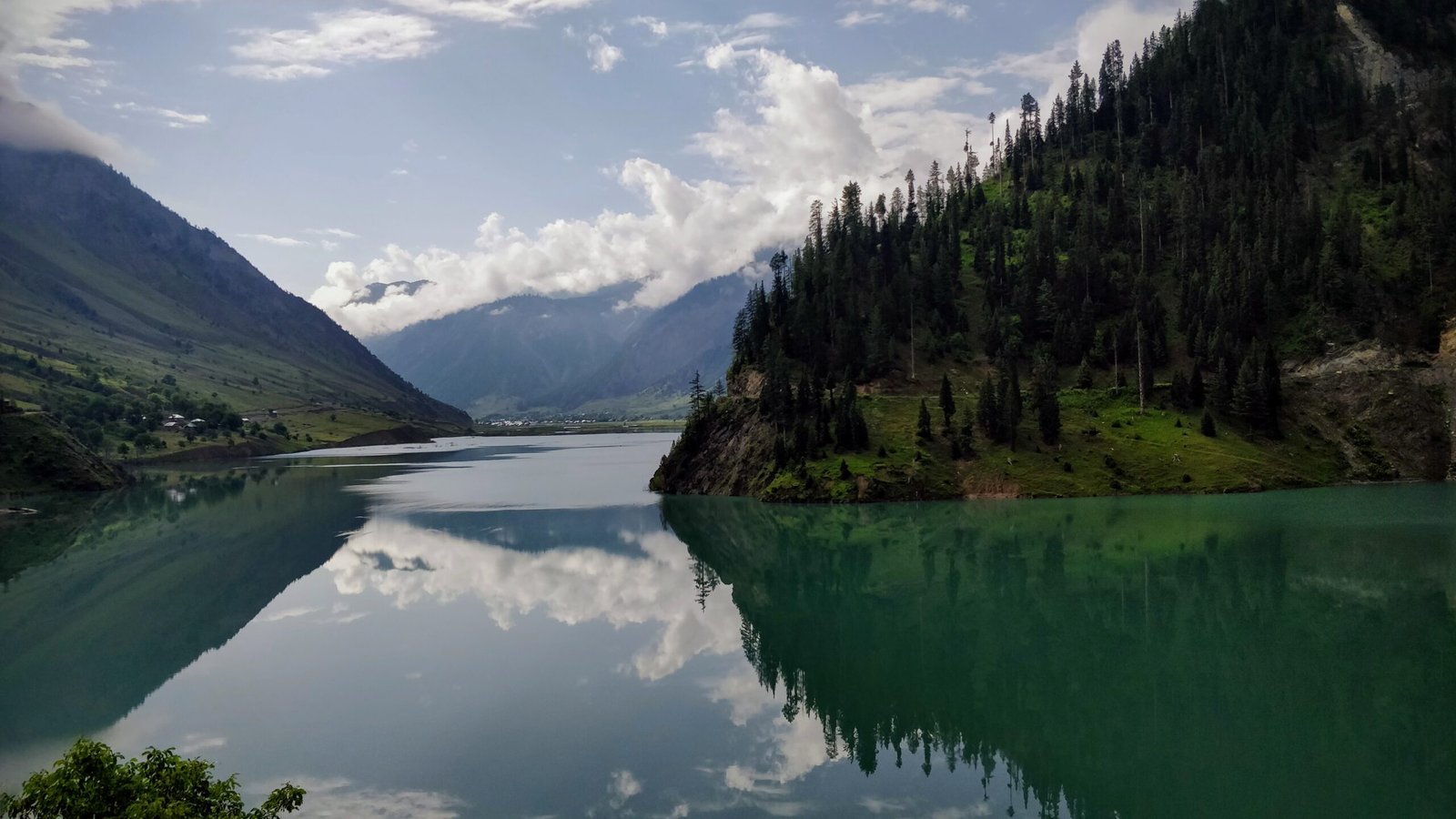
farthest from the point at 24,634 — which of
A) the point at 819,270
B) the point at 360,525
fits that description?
the point at 819,270

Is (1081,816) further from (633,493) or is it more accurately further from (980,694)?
(633,493)

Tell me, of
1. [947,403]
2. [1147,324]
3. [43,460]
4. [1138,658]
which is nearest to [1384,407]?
[1147,324]

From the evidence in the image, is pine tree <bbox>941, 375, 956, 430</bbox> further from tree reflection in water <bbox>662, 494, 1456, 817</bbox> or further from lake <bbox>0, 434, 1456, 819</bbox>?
tree reflection in water <bbox>662, 494, 1456, 817</bbox>

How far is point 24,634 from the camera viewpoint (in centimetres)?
5475

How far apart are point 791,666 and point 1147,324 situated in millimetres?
121983

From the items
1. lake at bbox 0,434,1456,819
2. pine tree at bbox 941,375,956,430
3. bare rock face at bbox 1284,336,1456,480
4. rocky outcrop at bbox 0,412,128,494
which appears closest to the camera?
lake at bbox 0,434,1456,819

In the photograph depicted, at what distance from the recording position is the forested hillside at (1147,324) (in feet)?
382

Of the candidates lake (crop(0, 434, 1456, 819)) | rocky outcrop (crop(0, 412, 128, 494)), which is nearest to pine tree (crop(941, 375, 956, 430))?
lake (crop(0, 434, 1456, 819))

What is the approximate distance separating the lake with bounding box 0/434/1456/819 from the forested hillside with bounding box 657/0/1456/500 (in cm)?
3013

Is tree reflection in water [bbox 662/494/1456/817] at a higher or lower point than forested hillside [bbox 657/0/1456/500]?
lower

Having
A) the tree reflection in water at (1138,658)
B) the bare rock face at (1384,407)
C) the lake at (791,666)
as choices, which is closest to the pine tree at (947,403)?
the lake at (791,666)

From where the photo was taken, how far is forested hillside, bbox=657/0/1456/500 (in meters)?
116

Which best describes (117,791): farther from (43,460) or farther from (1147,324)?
(43,460)

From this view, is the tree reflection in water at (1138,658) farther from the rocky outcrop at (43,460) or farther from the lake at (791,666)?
the rocky outcrop at (43,460)
